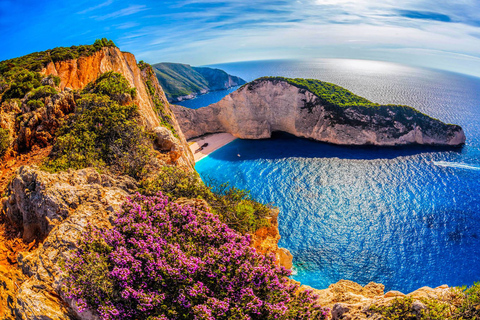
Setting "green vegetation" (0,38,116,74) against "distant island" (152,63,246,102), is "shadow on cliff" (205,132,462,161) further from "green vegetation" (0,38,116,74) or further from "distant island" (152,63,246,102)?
"distant island" (152,63,246,102)

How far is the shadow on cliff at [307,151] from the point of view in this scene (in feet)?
178

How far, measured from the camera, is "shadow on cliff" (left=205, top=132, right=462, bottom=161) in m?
54.3

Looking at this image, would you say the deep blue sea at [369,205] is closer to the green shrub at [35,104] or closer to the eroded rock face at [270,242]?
the eroded rock face at [270,242]

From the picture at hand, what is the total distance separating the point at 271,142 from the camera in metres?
63.8

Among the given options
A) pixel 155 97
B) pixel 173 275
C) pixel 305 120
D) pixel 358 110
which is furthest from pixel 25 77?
pixel 358 110

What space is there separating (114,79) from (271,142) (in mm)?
45554

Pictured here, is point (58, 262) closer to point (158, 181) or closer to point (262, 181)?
point (158, 181)

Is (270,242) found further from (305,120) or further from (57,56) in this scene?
(305,120)

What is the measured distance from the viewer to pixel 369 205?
1478 inches

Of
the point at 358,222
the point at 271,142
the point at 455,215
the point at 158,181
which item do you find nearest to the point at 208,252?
the point at 158,181

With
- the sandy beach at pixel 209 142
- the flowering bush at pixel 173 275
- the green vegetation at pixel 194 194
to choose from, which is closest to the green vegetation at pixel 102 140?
the green vegetation at pixel 194 194

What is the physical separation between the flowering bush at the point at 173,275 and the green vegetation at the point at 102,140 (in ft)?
20.1

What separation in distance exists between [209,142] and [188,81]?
116315 mm

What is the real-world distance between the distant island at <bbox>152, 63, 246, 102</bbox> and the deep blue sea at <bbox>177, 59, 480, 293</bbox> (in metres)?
99.4
